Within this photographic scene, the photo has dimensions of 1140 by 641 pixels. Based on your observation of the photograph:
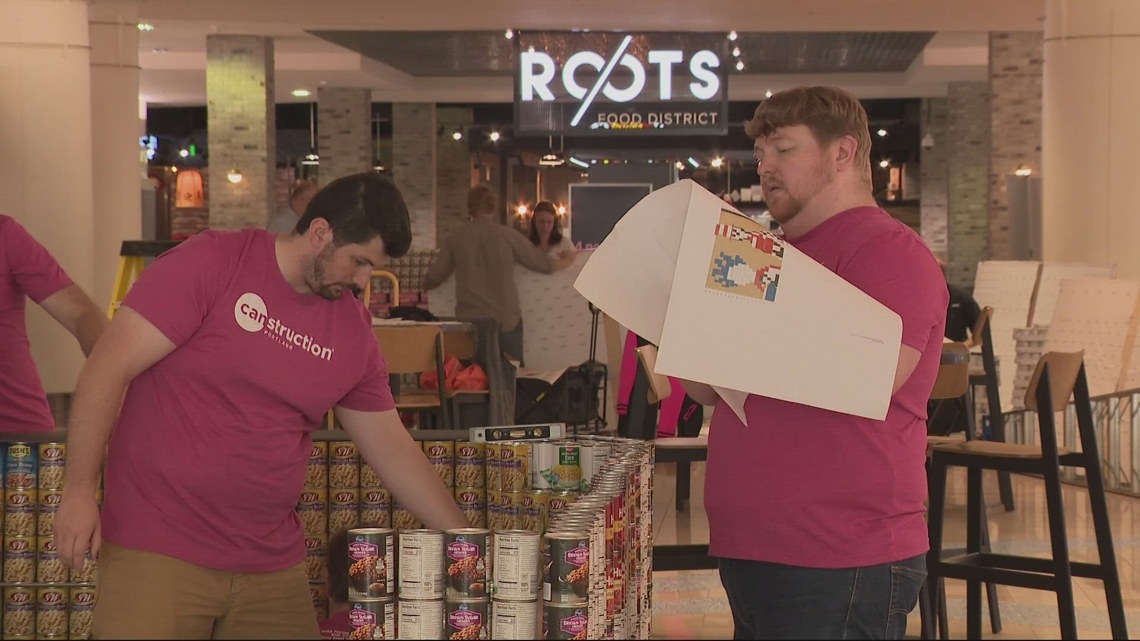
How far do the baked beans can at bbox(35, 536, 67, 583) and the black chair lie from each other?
2.65 metres

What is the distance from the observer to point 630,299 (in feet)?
7.57

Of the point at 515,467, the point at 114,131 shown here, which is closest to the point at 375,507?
the point at 515,467

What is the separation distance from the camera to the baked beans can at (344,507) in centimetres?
324

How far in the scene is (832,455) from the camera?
7.70 feet

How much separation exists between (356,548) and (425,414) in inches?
241

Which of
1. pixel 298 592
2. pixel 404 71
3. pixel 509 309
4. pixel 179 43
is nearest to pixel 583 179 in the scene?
pixel 404 71

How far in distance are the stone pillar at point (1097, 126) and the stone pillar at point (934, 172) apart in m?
11.4

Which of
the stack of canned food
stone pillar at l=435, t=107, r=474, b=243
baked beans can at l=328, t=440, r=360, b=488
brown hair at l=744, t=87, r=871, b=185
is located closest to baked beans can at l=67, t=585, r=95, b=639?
the stack of canned food

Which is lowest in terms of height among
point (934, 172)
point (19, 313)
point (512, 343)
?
point (512, 343)

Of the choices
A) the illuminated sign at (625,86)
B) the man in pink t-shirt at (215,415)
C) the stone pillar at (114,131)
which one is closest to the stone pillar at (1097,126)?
the illuminated sign at (625,86)

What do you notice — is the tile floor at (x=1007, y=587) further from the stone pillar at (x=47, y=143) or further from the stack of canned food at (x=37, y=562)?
the stone pillar at (x=47, y=143)

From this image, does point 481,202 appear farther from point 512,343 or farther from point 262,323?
point 262,323

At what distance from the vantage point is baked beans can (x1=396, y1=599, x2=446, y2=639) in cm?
208

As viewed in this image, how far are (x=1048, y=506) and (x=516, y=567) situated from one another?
2.90 m
